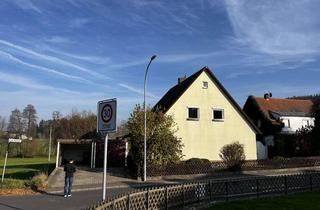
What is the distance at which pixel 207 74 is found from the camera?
3944cm

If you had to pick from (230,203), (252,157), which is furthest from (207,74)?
(230,203)

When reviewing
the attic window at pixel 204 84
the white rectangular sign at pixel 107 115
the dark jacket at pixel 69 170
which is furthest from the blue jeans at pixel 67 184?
the attic window at pixel 204 84

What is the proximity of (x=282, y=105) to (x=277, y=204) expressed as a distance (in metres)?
43.4

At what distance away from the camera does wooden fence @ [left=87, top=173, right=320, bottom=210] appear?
41.6 ft

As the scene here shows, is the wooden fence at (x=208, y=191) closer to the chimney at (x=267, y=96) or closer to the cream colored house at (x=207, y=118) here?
the cream colored house at (x=207, y=118)

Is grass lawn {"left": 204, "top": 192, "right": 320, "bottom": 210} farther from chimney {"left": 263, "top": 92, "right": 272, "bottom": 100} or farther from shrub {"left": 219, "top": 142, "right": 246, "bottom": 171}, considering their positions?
chimney {"left": 263, "top": 92, "right": 272, "bottom": 100}

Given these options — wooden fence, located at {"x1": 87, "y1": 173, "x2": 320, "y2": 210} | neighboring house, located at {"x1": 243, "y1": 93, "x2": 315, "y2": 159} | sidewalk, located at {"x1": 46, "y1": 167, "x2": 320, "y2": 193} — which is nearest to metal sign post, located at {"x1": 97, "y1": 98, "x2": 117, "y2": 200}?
wooden fence, located at {"x1": 87, "y1": 173, "x2": 320, "y2": 210}

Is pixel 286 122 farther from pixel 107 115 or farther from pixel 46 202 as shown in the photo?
pixel 107 115

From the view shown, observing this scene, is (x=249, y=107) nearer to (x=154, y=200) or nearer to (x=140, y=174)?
(x=140, y=174)

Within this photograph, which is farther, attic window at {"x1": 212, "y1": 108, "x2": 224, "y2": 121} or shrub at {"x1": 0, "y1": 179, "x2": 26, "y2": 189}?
attic window at {"x1": 212, "y1": 108, "x2": 224, "y2": 121}

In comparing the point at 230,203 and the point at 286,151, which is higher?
the point at 286,151

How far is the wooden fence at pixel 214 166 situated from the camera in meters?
29.8

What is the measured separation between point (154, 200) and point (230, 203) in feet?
11.5

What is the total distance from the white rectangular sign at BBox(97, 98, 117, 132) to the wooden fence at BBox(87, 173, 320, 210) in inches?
74.3
